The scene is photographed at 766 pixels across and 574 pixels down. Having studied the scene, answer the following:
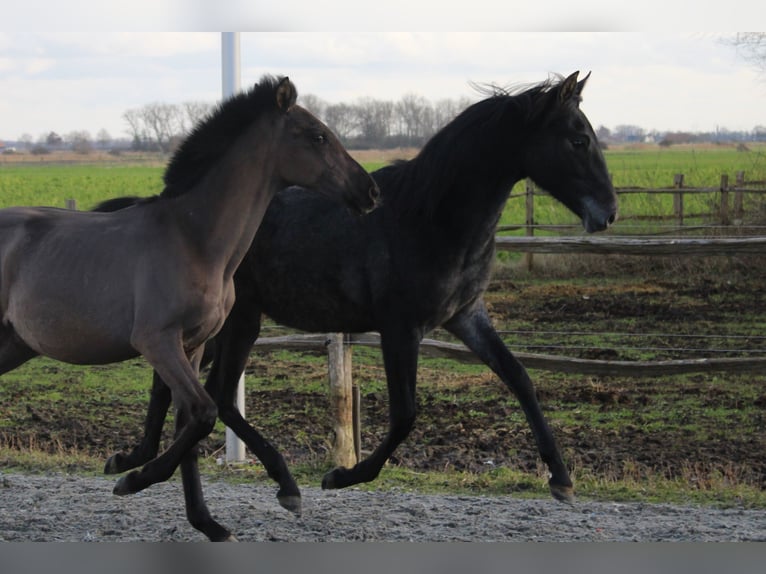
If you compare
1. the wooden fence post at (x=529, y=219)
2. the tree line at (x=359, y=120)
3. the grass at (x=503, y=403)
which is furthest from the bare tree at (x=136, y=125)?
the wooden fence post at (x=529, y=219)

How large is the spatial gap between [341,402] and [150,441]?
204 centimetres

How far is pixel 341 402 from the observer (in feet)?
22.9

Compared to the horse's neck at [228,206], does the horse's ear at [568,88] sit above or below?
above

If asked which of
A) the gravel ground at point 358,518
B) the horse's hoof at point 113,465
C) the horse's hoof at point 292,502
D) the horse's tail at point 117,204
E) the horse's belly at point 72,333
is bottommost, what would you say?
the gravel ground at point 358,518

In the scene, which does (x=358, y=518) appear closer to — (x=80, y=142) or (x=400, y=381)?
(x=400, y=381)

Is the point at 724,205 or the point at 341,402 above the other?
the point at 724,205

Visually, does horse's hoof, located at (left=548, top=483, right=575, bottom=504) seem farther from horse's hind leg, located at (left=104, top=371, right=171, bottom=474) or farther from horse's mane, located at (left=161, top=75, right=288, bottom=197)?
horse's mane, located at (left=161, top=75, right=288, bottom=197)

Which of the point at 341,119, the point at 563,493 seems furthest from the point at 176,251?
the point at 341,119

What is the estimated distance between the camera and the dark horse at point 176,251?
416 centimetres

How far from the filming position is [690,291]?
13.6m

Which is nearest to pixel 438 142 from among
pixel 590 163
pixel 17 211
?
pixel 590 163

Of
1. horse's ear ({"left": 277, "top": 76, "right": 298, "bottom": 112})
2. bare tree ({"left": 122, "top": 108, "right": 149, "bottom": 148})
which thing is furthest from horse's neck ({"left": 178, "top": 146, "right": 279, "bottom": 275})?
bare tree ({"left": 122, "top": 108, "right": 149, "bottom": 148})

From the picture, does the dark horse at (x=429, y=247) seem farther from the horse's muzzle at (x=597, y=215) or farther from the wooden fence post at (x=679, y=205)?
the wooden fence post at (x=679, y=205)

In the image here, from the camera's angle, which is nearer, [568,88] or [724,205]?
[568,88]
